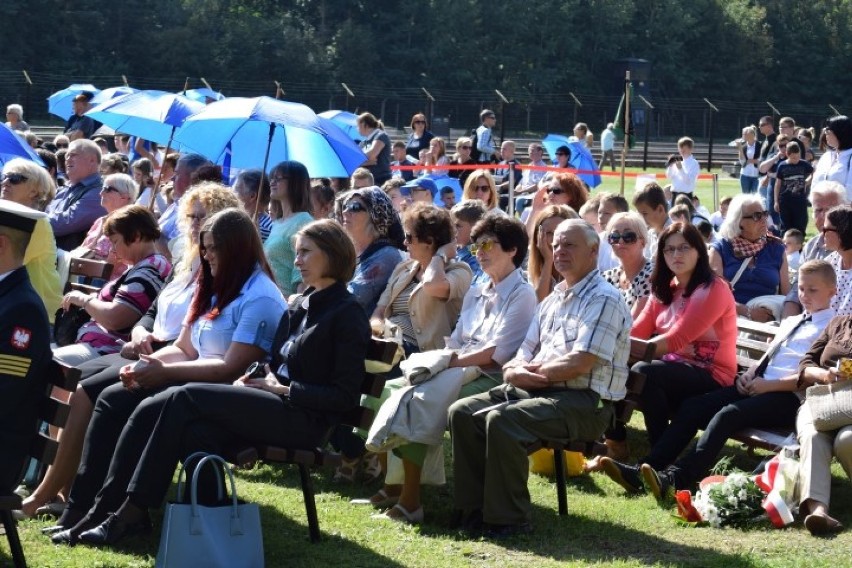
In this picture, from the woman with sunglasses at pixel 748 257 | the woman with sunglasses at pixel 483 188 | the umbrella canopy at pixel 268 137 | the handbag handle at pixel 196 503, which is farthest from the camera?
the woman with sunglasses at pixel 483 188

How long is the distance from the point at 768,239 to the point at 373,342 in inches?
156

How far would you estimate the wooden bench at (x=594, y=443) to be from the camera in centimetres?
624

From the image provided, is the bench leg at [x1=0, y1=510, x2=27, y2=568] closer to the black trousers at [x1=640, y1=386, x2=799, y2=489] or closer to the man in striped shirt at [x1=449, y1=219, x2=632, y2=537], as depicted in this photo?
the man in striped shirt at [x1=449, y1=219, x2=632, y2=537]

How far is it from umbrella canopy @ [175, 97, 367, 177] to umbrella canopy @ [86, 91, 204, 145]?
1.14 metres

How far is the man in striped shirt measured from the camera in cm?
607

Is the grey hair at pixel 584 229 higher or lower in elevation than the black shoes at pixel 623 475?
higher

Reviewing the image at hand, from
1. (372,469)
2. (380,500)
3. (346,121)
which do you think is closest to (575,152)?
(346,121)

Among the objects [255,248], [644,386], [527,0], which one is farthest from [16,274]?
[527,0]

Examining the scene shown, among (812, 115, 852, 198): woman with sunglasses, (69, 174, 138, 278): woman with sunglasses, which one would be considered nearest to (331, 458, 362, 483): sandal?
(69, 174, 138, 278): woman with sunglasses

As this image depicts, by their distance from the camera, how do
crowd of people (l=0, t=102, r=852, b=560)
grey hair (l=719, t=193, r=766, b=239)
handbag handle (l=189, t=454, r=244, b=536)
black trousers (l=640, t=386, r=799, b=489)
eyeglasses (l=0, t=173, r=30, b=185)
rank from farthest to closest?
grey hair (l=719, t=193, r=766, b=239), eyeglasses (l=0, t=173, r=30, b=185), black trousers (l=640, t=386, r=799, b=489), crowd of people (l=0, t=102, r=852, b=560), handbag handle (l=189, t=454, r=244, b=536)

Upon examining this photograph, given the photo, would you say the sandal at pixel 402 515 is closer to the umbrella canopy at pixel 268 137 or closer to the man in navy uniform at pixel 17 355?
the man in navy uniform at pixel 17 355

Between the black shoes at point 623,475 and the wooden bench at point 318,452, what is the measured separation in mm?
1447

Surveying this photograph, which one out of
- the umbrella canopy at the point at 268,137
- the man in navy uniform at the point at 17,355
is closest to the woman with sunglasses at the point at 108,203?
the umbrella canopy at the point at 268,137

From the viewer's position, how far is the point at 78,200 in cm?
992
